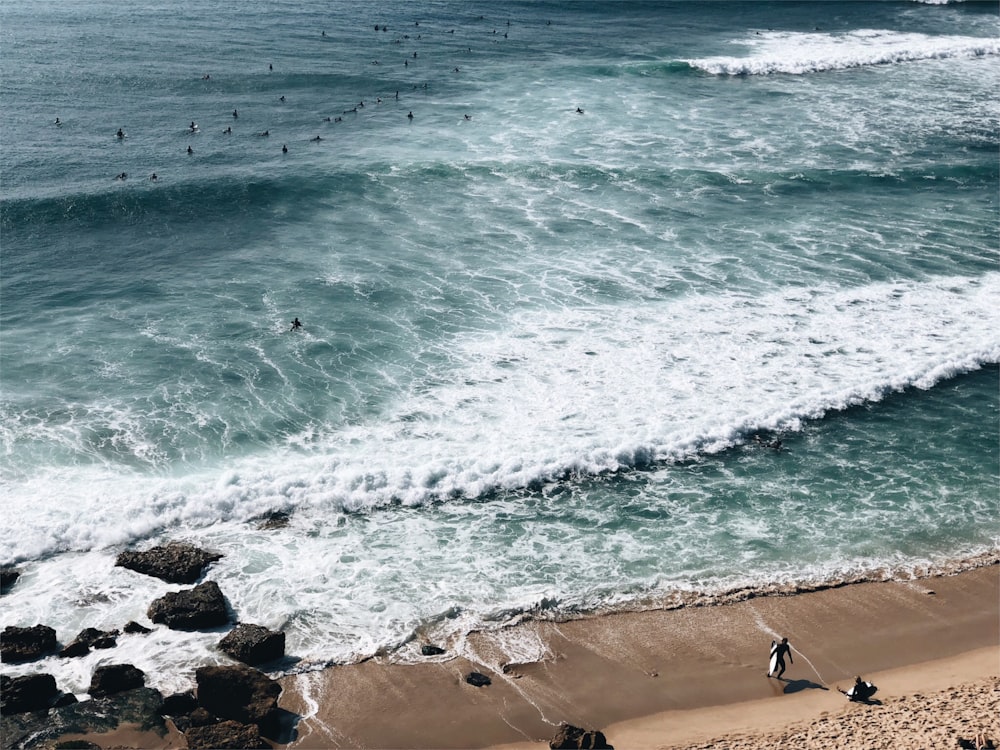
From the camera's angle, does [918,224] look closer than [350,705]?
No

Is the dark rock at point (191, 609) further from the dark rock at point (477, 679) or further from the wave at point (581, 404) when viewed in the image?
the dark rock at point (477, 679)

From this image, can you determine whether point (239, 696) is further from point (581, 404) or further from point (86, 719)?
point (581, 404)

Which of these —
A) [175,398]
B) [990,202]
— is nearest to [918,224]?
[990,202]

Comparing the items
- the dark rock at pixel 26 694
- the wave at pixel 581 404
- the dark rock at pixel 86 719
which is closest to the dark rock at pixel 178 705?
the dark rock at pixel 86 719

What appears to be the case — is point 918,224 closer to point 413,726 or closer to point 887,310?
point 887,310

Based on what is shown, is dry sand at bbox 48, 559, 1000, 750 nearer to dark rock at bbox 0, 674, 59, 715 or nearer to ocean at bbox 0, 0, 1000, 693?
ocean at bbox 0, 0, 1000, 693

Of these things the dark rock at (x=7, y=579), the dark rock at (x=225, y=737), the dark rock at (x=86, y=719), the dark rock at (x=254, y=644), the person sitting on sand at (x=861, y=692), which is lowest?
the dark rock at (x=86, y=719)

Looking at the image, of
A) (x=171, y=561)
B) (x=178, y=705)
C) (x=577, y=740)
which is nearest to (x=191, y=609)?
(x=171, y=561)
